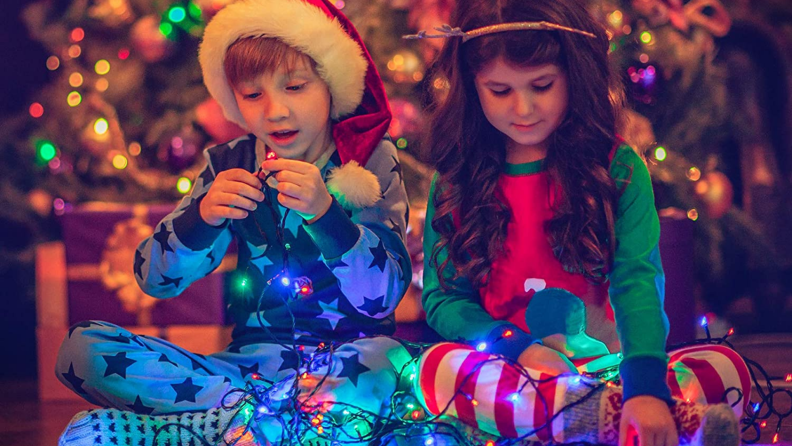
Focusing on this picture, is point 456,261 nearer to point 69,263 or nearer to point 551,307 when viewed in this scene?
point 551,307

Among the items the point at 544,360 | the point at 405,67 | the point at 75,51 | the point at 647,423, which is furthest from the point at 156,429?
the point at 75,51

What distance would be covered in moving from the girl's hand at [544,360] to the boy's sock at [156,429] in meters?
0.41

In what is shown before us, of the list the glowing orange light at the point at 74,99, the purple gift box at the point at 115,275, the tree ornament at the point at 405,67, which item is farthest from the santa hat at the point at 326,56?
the glowing orange light at the point at 74,99

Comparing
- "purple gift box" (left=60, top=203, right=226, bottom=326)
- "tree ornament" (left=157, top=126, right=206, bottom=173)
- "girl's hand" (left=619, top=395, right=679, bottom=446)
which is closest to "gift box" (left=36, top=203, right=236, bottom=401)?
"purple gift box" (left=60, top=203, right=226, bottom=326)

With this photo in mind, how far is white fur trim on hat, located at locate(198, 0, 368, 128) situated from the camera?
4.47 ft

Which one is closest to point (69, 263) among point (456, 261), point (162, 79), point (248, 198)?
point (162, 79)

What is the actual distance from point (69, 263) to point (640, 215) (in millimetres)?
1331

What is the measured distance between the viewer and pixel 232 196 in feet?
4.25

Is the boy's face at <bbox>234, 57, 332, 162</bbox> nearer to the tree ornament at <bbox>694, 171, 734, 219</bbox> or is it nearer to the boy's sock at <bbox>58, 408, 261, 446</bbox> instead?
the boy's sock at <bbox>58, 408, 261, 446</bbox>

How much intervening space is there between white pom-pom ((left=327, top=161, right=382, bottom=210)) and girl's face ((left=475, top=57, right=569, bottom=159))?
21 centimetres

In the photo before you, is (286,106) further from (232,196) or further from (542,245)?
(542,245)

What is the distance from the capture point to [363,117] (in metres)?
1.44

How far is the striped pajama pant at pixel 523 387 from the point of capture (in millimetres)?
1129

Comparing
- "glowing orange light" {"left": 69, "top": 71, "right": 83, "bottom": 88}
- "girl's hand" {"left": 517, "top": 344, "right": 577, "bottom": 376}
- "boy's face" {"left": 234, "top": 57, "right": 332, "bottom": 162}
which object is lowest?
"girl's hand" {"left": 517, "top": 344, "right": 577, "bottom": 376}
